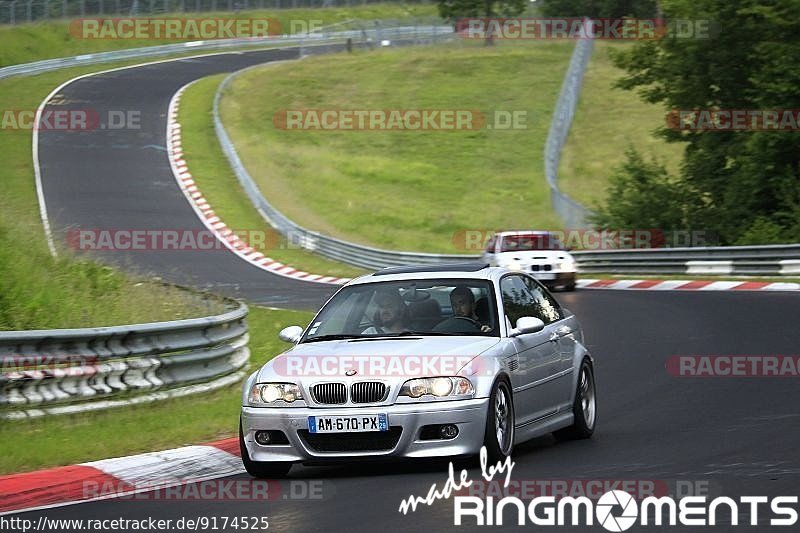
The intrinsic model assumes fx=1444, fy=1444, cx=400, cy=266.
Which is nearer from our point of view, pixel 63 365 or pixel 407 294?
pixel 407 294

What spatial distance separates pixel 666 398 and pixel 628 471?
4.45 meters

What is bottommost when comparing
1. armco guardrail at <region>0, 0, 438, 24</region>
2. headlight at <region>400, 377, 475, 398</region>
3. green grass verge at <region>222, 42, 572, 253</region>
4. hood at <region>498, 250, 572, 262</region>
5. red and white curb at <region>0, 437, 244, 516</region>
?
green grass verge at <region>222, 42, 572, 253</region>

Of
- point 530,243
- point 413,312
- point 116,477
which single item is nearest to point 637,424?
point 413,312

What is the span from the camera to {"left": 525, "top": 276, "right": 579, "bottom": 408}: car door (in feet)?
35.6

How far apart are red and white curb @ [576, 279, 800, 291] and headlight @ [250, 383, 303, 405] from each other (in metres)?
18.2

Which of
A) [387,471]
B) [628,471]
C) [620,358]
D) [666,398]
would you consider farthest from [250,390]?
[620,358]

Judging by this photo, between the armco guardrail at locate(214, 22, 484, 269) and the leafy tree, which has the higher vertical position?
the leafy tree

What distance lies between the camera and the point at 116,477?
9.66 m

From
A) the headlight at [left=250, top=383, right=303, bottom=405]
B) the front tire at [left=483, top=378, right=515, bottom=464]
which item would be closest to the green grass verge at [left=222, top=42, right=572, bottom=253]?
the front tire at [left=483, top=378, right=515, bottom=464]

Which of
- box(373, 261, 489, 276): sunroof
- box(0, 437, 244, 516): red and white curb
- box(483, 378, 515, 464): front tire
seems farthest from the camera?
box(373, 261, 489, 276): sunroof

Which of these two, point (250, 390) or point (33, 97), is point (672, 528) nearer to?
point (250, 390)

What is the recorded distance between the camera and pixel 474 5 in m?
81.2

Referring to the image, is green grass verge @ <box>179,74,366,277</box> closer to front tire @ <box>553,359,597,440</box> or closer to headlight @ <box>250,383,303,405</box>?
front tire @ <box>553,359,597,440</box>

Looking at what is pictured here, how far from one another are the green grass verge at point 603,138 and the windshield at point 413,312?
114 ft
